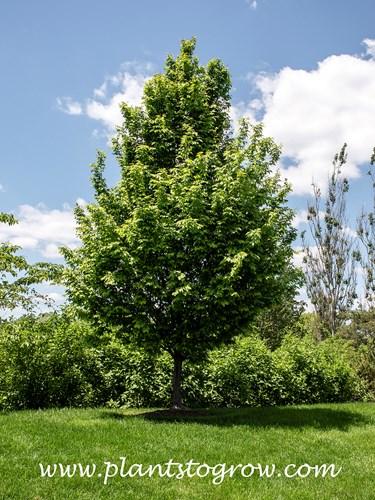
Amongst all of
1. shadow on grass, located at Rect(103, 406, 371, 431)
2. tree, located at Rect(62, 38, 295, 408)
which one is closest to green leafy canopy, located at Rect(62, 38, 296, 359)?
tree, located at Rect(62, 38, 295, 408)

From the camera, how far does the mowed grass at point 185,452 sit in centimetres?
598

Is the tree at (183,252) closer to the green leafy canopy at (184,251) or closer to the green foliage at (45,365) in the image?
the green leafy canopy at (184,251)

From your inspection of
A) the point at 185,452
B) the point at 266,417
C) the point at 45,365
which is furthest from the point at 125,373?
the point at 185,452

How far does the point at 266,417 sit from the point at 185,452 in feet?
14.9

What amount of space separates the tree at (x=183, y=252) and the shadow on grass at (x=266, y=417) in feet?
3.28

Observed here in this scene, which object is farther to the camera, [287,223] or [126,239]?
[287,223]

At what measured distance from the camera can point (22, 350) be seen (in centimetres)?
1348

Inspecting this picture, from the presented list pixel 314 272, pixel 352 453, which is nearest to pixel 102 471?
pixel 352 453

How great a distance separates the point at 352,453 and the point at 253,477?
276 centimetres

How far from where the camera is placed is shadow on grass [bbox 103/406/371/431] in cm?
1069

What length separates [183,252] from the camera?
11250 millimetres

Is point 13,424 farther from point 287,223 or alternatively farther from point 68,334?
point 287,223

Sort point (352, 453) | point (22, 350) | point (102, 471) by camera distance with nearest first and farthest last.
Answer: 1. point (102, 471)
2. point (352, 453)
3. point (22, 350)

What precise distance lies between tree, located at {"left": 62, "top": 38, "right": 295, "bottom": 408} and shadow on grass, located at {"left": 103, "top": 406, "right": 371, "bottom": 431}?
3.28ft
